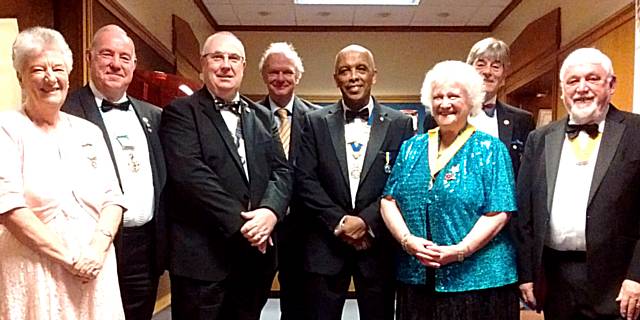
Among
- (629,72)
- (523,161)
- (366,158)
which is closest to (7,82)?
(366,158)

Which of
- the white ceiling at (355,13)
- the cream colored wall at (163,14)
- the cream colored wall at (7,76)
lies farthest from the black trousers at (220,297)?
the white ceiling at (355,13)

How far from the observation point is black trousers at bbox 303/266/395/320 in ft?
9.53

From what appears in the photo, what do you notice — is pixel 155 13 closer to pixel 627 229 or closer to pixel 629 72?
pixel 629 72

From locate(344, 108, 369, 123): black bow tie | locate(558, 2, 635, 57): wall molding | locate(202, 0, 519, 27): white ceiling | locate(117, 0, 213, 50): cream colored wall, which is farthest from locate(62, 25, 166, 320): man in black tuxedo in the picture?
locate(202, 0, 519, 27): white ceiling

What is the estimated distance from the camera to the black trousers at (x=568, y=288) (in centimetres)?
249

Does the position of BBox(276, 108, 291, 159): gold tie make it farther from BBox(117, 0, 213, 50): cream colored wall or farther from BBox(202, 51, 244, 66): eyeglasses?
BBox(117, 0, 213, 50): cream colored wall

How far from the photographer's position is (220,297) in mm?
2752

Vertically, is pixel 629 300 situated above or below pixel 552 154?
below

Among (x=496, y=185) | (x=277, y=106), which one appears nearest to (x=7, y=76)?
(x=277, y=106)

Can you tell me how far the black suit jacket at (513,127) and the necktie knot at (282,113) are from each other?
76cm

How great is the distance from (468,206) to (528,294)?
44cm

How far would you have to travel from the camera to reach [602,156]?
2.49 metres

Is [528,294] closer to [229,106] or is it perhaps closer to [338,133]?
[338,133]

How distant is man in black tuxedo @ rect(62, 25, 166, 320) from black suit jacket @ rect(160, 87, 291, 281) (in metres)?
0.08
